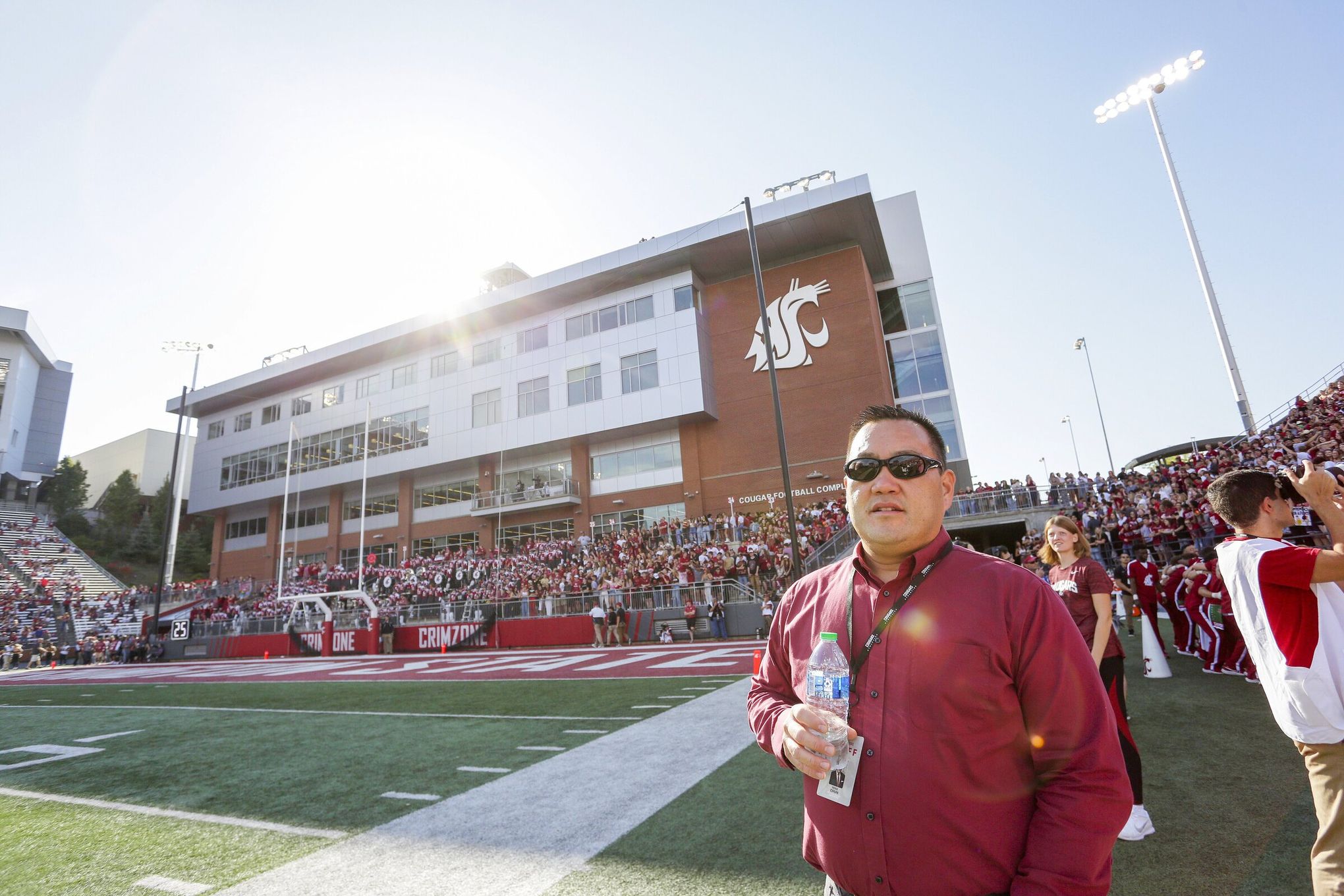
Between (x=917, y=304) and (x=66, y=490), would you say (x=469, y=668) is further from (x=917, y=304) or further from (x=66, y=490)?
(x=66, y=490)

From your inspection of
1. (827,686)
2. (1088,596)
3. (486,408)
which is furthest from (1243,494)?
(486,408)

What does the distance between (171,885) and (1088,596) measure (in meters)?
6.03

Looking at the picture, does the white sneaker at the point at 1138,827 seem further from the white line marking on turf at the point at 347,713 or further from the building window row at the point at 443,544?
the building window row at the point at 443,544

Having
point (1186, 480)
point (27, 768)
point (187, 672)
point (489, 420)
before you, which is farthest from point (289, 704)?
point (489, 420)

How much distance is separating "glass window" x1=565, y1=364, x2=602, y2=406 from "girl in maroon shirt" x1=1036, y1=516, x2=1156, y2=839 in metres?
32.4

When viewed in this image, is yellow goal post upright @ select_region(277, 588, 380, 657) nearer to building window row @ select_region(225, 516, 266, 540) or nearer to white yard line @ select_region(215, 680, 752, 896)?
white yard line @ select_region(215, 680, 752, 896)

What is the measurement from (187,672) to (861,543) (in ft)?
87.2

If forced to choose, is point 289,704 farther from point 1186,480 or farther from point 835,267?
point 835,267

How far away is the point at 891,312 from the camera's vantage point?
38281mm

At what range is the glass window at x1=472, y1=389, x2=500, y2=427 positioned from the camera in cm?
3981

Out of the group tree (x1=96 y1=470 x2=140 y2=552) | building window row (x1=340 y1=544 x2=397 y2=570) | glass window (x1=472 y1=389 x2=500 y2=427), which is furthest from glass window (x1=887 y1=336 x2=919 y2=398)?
tree (x1=96 y1=470 x2=140 y2=552)

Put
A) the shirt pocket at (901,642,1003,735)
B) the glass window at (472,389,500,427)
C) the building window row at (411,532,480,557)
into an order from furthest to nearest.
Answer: the building window row at (411,532,480,557) → the glass window at (472,389,500,427) → the shirt pocket at (901,642,1003,735)

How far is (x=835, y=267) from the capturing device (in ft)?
114

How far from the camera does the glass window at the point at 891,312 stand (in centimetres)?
3784
